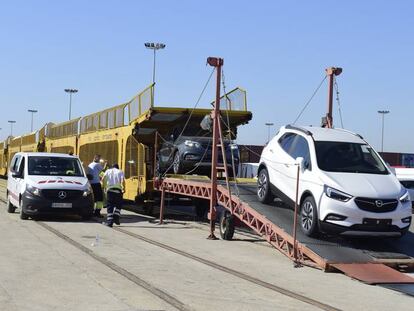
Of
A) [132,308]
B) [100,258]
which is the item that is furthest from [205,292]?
[100,258]

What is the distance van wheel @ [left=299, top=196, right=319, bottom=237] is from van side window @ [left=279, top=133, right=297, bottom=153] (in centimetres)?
154

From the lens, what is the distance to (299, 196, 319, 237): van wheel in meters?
10.2

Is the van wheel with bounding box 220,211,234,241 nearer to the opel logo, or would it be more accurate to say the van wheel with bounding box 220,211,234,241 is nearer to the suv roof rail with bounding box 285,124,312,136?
the suv roof rail with bounding box 285,124,312,136

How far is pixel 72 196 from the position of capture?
1563cm

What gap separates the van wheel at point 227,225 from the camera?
1274 cm

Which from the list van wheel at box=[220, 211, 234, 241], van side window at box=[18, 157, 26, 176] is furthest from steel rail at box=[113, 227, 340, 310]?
van side window at box=[18, 157, 26, 176]

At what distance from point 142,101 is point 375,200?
29.3 ft

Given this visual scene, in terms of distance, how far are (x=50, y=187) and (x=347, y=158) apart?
805 cm

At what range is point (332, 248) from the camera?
998cm

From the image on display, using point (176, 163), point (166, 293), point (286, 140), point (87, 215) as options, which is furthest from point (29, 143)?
point (166, 293)

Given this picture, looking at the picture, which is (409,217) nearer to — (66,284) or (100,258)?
(100,258)

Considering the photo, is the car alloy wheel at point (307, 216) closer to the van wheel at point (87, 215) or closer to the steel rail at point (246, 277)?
the steel rail at point (246, 277)

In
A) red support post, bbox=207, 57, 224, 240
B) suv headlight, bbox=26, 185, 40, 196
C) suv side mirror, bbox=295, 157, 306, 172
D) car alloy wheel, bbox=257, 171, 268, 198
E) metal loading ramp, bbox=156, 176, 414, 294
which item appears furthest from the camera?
suv headlight, bbox=26, 185, 40, 196

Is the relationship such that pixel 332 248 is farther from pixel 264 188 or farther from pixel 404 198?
pixel 264 188
